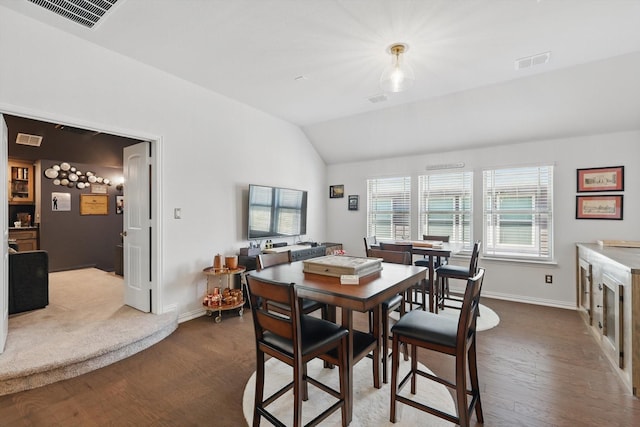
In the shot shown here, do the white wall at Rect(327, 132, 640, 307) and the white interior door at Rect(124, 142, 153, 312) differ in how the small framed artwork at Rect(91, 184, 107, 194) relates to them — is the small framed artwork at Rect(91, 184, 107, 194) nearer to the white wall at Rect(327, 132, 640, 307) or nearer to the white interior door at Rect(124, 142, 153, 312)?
the white interior door at Rect(124, 142, 153, 312)

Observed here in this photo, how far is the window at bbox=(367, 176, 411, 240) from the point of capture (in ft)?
18.2

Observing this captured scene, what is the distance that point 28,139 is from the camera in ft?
16.8

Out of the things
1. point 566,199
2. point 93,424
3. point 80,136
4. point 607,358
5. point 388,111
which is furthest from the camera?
point 80,136

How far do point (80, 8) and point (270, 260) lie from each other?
2528 millimetres

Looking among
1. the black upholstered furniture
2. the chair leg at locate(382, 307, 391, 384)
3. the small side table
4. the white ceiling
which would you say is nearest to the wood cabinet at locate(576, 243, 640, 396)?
the chair leg at locate(382, 307, 391, 384)

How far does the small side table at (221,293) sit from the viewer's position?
145 inches

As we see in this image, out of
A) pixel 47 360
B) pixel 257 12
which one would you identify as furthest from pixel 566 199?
pixel 47 360

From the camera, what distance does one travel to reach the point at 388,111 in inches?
187

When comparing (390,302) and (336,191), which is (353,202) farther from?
(390,302)

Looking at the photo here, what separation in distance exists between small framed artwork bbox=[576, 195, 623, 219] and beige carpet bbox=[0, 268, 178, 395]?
5410mm

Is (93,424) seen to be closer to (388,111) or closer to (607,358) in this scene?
(607,358)

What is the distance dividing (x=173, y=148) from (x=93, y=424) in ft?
8.97

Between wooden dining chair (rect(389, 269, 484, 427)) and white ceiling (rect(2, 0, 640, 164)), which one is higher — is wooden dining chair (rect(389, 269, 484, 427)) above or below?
below

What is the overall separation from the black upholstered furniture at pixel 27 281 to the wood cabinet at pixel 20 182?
383cm
